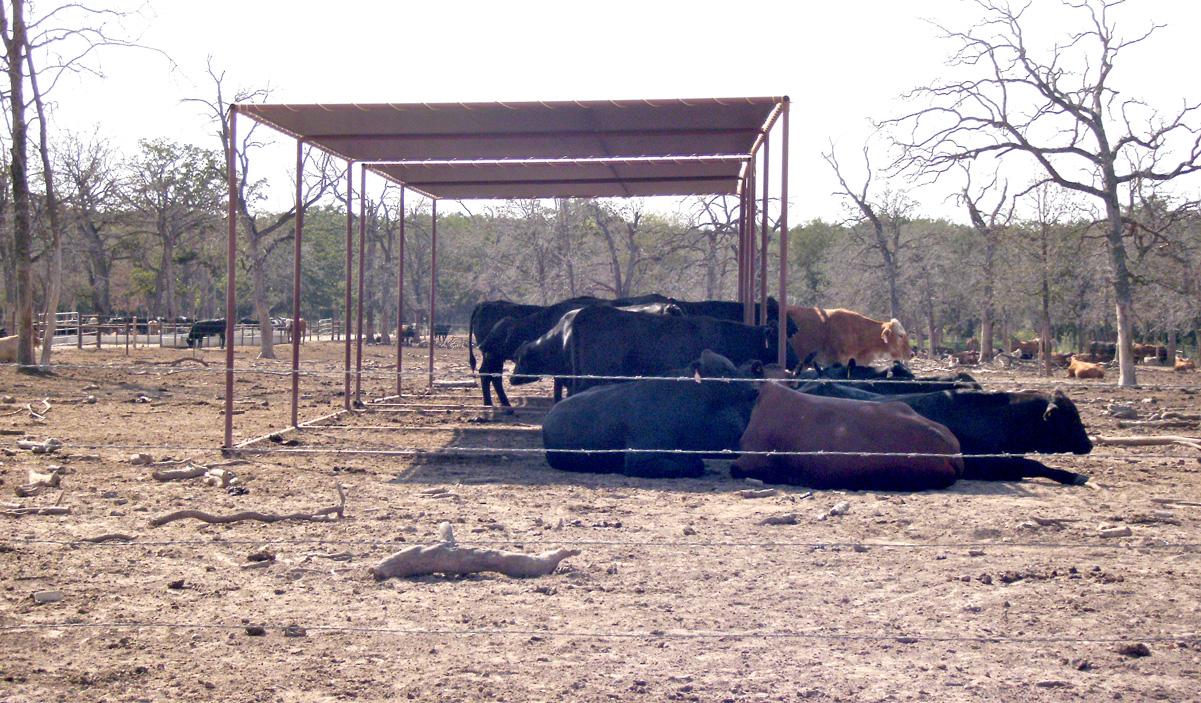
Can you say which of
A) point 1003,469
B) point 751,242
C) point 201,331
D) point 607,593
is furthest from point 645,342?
point 201,331

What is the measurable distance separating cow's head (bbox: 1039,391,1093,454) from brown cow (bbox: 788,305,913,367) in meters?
9.73

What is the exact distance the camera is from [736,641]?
3785 millimetres

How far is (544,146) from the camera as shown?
10914mm


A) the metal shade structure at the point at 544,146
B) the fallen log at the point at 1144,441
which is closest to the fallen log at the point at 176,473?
the metal shade structure at the point at 544,146

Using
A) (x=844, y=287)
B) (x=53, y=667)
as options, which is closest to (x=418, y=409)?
(x=53, y=667)

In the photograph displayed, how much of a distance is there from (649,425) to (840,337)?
433 inches

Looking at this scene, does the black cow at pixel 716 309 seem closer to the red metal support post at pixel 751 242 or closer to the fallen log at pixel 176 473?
the red metal support post at pixel 751 242

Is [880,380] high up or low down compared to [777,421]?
up

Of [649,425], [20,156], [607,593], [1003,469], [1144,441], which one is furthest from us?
[20,156]

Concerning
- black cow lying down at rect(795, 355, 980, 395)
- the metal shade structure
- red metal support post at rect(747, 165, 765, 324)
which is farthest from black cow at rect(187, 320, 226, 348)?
black cow lying down at rect(795, 355, 980, 395)

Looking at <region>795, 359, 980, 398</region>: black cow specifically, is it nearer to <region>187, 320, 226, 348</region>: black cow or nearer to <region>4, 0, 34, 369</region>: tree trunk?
<region>4, 0, 34, 369</region>: tree trunk

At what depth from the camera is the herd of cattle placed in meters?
7.31

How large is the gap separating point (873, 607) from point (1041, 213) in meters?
25.0

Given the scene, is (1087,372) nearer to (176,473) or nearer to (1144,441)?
(1144,441)
